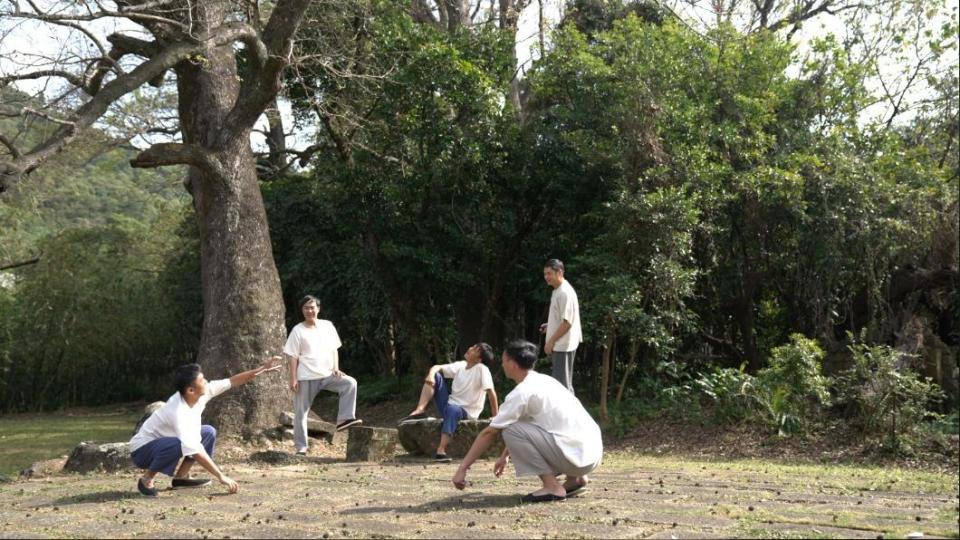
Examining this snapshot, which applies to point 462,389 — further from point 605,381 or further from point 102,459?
point 605,381

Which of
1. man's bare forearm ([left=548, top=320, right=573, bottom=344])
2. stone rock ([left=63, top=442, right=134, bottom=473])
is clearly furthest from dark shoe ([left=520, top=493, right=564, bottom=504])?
stone rock ([left=63, top=442, right=134, bottom=473])

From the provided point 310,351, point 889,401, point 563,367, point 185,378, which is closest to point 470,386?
point 563,367

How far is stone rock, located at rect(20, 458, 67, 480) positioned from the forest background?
164 inches

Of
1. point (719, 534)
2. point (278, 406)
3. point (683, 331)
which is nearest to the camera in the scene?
point (719, 534)

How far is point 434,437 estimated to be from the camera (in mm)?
10359

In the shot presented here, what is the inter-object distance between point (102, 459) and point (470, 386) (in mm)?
3745

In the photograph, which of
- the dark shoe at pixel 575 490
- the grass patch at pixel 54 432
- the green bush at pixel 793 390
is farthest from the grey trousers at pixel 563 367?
the grass patch at pixel 54 432

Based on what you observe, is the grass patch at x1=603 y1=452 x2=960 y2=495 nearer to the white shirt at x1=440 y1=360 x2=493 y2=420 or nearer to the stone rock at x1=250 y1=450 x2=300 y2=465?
the white shirt at x1=440 y1=360 x2=493 y2=420

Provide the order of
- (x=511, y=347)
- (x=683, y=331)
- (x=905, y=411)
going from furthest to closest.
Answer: (x=683, y=331)
(x=905, y=411)
(x=511, y=347)

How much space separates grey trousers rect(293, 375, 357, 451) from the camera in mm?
10711

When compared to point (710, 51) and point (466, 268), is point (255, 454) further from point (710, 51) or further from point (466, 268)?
point (710, 51)

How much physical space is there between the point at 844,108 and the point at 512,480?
9712mm

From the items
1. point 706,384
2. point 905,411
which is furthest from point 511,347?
point 706,384

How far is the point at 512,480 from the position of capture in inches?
331
